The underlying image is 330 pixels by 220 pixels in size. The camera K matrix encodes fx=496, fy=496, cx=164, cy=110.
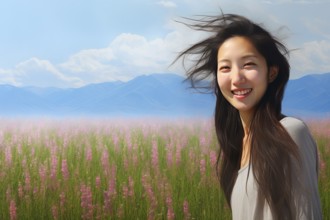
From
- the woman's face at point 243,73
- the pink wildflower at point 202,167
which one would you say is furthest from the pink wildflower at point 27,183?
the woman's face at point 243,73

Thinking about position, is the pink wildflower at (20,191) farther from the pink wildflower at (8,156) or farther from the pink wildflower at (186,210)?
the pink wildflower at (186,210)

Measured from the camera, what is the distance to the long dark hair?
1.13m

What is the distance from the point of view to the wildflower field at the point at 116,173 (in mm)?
2326

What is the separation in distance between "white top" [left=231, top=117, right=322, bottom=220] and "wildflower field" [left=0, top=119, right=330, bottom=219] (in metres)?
0.97

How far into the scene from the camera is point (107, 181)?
2.42 meters

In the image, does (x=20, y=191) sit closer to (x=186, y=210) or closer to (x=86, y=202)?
(x=86, y=202)

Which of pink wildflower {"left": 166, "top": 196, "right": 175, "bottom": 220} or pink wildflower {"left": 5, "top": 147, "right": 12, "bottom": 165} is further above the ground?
pink wildflower {"left": 5, "top": 147, "right": 12, "bottom": 165}

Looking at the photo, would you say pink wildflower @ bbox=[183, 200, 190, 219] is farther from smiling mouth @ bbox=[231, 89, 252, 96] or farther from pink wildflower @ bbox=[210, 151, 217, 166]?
smiling mouth @ bbox=[231, 89, 252, 96]

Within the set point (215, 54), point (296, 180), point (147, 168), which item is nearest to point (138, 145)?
point (147, 168)

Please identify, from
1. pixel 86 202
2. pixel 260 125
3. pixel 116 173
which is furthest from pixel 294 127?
pixel 116 173

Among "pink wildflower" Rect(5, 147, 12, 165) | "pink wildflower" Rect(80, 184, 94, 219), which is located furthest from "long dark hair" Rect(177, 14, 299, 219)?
"pink wildflower" Rect(5, 147, 12, 165)

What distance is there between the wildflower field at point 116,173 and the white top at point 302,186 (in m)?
0.97

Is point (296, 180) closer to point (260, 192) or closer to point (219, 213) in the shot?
point (260, 192)

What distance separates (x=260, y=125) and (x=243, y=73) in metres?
0.13
